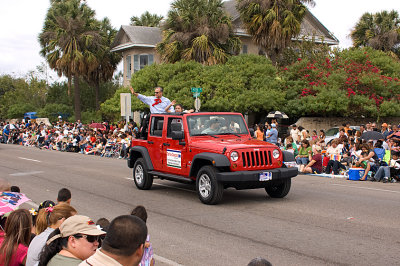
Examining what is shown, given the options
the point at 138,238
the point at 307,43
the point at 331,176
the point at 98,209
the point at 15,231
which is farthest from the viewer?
the point at 307,43

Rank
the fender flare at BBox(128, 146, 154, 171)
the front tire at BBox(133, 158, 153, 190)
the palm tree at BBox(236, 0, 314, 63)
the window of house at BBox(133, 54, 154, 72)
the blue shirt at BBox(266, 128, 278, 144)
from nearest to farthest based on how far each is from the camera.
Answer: the fender flare at BBox(128, 146, 154, 171) < the front tire at BBox(133, 158, 153, 190) < the blue shirt at BBox(266, 128, 278, 144) < the palm tree at BBox(236, 0, 314, 63) < the window of house at BBox(133, 54, 154, 72)

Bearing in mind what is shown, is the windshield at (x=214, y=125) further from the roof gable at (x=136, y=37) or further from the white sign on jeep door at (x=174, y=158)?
the roof gable at (x=136, y=37)

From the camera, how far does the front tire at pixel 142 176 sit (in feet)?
41.3

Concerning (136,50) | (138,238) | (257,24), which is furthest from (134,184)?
(136,50)

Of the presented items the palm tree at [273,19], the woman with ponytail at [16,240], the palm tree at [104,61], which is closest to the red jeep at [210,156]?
the woman with ponytail at [16,240]

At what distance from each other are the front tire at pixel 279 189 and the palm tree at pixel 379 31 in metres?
29.8

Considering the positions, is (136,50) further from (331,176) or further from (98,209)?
(98,209)

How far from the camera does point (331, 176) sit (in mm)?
16359

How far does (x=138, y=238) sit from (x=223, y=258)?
384 cm

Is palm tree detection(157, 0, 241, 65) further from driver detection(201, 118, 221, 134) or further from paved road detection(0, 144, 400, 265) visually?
driver detection(201, 118, 221, 134)

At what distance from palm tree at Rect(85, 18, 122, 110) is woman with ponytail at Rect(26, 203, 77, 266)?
133ft

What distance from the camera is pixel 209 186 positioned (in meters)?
10.4

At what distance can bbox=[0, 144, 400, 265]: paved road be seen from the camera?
6789 millimetres

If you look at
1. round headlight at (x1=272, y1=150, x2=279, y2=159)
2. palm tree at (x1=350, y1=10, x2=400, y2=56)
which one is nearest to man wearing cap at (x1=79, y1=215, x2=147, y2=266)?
round headlight at (x1=272, y1=150, x2=279, y2=159)
